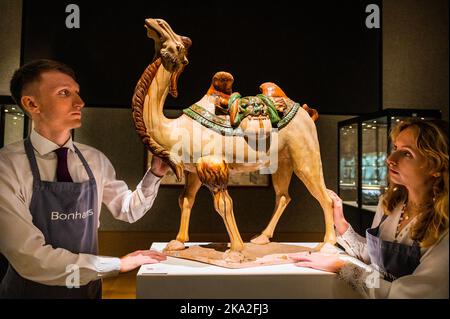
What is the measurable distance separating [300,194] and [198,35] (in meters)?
1.00

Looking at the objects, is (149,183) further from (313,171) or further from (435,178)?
(435,178)

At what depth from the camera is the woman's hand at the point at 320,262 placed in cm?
123

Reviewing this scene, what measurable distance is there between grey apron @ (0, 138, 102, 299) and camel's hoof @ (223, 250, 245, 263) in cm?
47

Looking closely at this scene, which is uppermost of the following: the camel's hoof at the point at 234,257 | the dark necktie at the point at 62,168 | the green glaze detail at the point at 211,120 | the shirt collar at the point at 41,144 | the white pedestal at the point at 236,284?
the green glaze detail at the point at 211,120

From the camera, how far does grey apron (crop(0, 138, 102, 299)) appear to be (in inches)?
40.6

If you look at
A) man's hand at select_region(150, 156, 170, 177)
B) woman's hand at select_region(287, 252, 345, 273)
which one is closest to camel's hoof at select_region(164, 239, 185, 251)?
man's hand at select_region(150, 156, 170, 177)

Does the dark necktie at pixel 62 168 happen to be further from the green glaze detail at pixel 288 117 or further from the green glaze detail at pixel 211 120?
the green glaze detail at pixel 288 117

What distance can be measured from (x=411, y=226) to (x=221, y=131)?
2.49ft

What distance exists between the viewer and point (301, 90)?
135 cm

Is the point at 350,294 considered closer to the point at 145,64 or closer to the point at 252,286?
the point at 252,286

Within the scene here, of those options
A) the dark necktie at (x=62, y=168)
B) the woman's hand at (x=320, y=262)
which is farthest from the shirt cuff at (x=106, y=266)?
the woman's hand at (x=320, y=262)

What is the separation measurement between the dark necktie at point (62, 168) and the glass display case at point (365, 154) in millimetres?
1027

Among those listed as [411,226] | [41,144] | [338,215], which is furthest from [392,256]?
[41,144]

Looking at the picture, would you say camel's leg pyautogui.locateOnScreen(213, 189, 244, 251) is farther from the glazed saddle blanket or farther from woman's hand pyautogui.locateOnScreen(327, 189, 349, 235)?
woman's hand pyautogui.locateOnScreen(327, 189, 349, 235)
